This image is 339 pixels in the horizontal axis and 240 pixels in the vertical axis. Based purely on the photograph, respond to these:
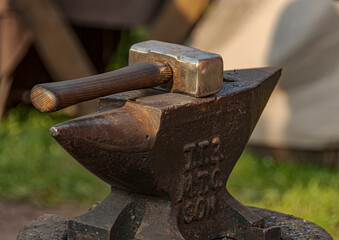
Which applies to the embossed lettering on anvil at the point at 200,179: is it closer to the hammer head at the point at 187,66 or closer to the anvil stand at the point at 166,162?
the anvil stand at the point at 166,162

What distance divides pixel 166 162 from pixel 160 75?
237 millimetres

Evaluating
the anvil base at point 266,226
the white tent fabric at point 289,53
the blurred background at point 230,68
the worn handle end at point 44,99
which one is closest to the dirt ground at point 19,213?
the blurred background at point 230,68

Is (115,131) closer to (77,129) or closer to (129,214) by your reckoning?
(77,129)

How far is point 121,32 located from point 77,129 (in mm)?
3505

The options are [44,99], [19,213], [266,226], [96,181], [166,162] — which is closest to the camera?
[44,99]

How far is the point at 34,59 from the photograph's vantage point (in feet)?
15.9

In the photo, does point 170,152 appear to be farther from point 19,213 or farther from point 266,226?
point 19,213

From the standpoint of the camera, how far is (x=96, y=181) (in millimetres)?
4066

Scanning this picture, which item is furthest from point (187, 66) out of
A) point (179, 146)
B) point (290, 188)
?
point (290, 188)

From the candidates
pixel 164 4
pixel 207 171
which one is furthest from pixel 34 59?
pixel 207 171

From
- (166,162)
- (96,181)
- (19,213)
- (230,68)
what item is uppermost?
(166,162)

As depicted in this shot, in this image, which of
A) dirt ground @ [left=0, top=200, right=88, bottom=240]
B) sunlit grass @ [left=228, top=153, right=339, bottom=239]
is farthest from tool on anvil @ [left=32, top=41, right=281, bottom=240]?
dirt ground @ [left=0, top=200, right=88, bottom=240]

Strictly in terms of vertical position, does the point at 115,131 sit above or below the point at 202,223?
above

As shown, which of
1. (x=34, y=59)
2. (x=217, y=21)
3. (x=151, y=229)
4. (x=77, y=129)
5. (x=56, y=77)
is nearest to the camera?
(x=77, y=129)
